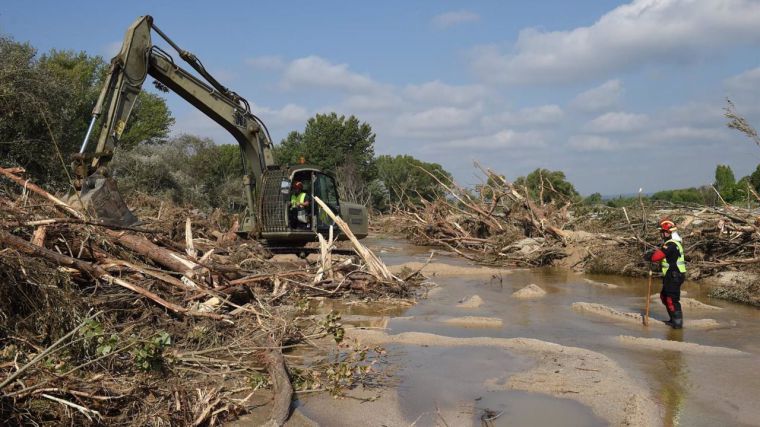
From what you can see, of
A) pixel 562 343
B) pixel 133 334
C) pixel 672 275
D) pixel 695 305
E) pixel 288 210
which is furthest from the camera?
pixel 288 210

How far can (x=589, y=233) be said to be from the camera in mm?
15477

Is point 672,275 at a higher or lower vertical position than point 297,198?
lower

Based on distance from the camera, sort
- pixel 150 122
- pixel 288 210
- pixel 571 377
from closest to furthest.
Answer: pixel 571 377 < pixel 288 210 < pixel 150 122

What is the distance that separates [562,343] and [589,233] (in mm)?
8712

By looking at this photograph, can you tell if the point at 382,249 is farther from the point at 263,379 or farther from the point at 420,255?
the point at 263,379

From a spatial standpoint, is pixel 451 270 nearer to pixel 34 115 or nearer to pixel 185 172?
pixel 34 115

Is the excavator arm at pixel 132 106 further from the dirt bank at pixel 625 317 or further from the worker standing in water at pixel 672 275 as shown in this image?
the worker standing in water at pixel 672 275

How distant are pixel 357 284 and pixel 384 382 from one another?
4.40 meters

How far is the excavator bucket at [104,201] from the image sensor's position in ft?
28.6

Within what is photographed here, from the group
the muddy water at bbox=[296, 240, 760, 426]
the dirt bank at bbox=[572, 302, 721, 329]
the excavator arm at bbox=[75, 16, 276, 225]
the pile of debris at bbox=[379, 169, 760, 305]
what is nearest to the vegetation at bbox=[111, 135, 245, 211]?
the excavator arm at bbox=[75, 16, 276, 225]

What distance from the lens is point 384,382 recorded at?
5.64 metres

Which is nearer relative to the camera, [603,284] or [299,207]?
[603,284]

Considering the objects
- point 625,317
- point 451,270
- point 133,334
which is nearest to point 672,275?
point 625,317

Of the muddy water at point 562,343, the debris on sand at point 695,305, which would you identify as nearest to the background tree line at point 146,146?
the muddy water at point 562,343
